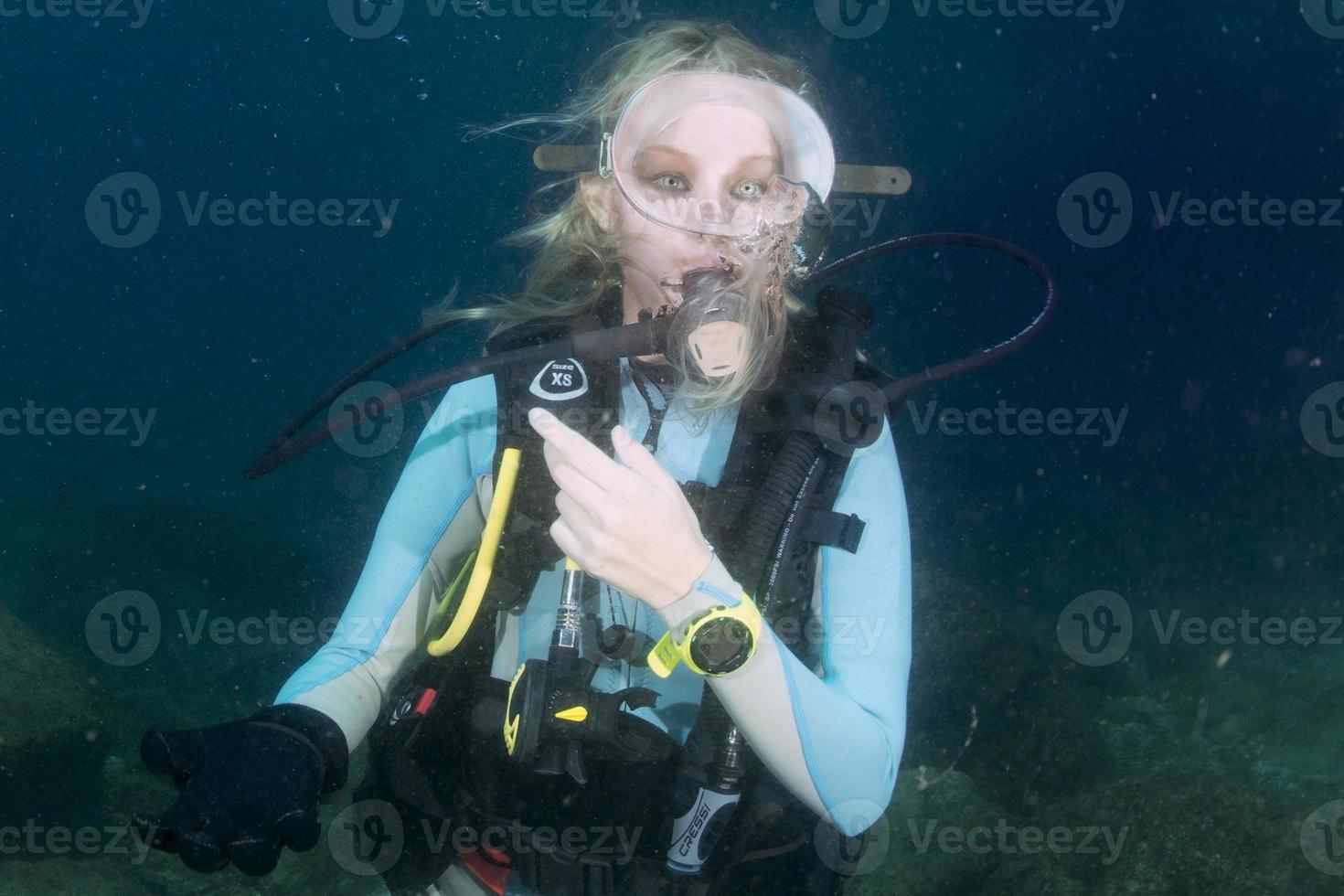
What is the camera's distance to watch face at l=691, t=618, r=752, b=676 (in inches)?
59.4

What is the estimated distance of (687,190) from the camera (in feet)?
7.48

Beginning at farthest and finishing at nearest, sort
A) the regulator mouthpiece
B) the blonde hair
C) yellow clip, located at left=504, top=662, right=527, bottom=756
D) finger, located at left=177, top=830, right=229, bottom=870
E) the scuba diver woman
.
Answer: the blonde hair, the regulator mouthpiece, yellow clip, located at left=504, top=662, right=527, bottom=756, the scuba diver woman, finger, located at left=177, top=830, right=229, bottom=870

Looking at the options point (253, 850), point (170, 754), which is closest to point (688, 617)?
point (253, 850)

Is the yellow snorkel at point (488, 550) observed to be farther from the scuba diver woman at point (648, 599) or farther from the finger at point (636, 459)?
the finger at point (636, 459)

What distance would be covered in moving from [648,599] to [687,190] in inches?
51.0

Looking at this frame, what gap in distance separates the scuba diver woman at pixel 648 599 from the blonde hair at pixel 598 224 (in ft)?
0.09

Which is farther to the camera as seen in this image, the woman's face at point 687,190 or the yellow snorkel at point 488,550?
the woman's face at point 687,190

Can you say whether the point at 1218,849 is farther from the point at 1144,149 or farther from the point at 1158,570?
the point at 1144,149

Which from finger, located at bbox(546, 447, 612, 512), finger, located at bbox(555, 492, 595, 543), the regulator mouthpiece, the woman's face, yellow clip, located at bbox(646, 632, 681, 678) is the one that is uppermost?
the woman's face

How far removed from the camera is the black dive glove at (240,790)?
1.41 metres

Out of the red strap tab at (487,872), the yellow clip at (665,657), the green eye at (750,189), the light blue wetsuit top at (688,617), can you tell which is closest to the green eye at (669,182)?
the green eye at (750,189)

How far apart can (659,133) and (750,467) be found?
105cm

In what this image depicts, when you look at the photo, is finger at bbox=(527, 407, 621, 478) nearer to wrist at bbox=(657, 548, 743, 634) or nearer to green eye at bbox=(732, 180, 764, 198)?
wrist at bbox=(657, 548, 743, 634)

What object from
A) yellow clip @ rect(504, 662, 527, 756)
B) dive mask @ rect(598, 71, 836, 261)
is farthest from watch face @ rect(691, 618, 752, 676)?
dive mask @ rect(598, 71, 836, 261)
